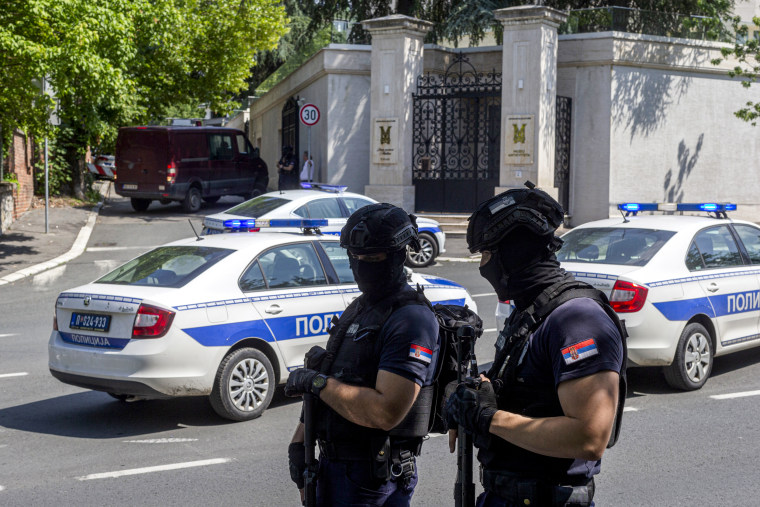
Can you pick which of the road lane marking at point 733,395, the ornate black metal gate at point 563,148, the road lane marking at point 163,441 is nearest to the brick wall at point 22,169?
the ornate black metal gate at point 563,148

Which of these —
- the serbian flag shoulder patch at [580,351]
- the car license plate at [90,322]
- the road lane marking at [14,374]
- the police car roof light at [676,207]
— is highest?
the police car roof light at [676,207]

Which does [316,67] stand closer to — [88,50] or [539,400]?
[88,50]

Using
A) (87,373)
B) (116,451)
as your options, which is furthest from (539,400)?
(87,373)

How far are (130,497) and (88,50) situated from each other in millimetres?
11957

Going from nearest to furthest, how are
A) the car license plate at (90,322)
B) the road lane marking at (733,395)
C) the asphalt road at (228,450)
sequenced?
the asphalt road at (228,450), the car license plate at (90,322), the road lane marking at (733,395)

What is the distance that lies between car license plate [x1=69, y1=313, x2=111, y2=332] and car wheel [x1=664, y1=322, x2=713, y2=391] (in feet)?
15.7

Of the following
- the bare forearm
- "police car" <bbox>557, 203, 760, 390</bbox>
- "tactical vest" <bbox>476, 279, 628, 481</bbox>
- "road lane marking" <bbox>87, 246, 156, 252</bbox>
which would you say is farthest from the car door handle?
"road lane marking" <bbox>87, 246, 156, 252</bbox>

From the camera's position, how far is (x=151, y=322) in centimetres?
657

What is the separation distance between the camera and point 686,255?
8.00 m

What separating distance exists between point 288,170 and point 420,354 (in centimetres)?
2458

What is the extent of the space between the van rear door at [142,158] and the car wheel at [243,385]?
18566 millimetres

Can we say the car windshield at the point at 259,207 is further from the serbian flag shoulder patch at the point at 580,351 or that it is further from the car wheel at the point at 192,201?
the serbian flag shoulder patch at the point at 580,351

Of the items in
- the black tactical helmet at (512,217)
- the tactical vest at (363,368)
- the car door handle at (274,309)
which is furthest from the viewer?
the car door handle at (274,309)

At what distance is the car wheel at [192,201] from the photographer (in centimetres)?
2552
